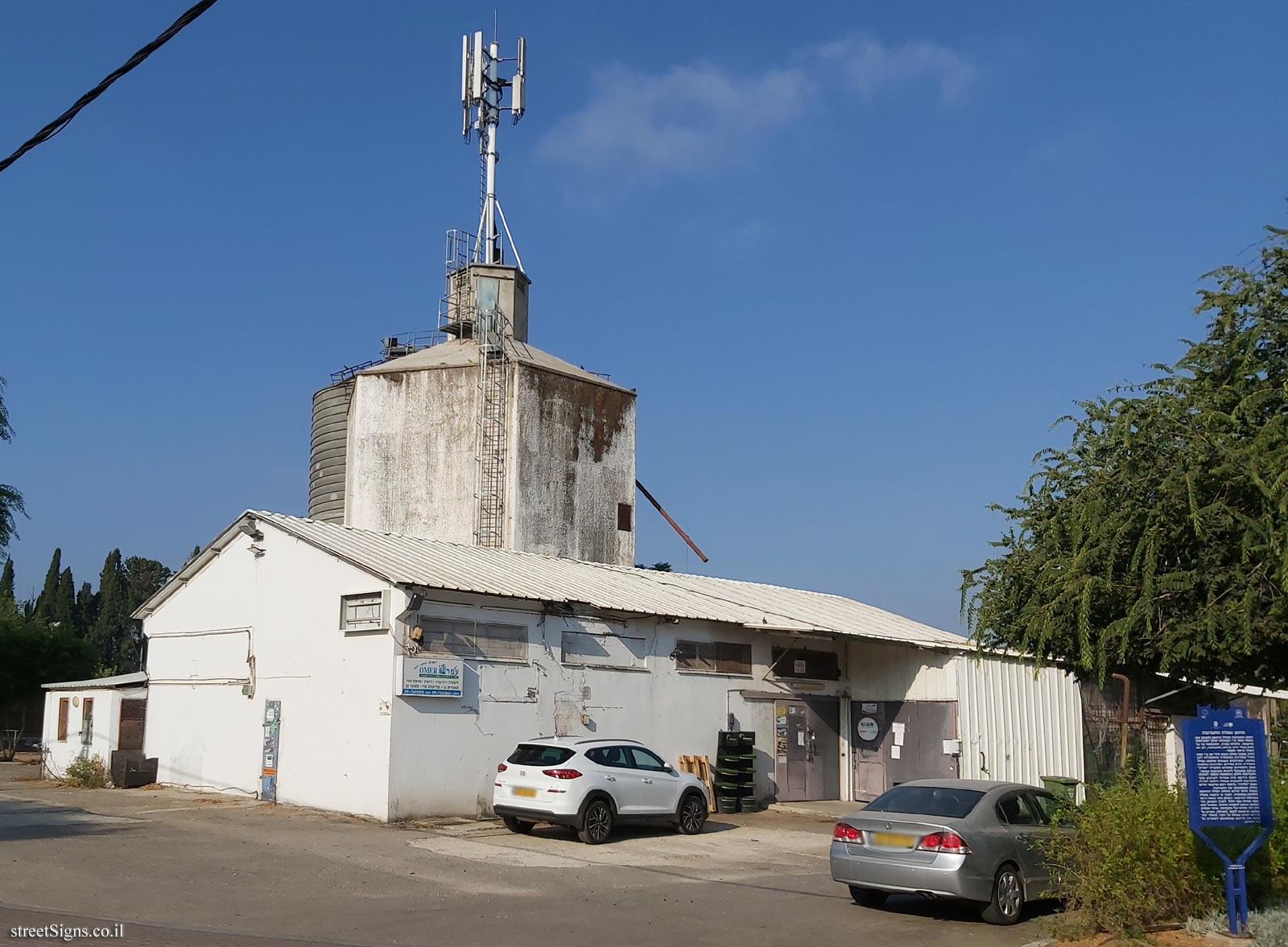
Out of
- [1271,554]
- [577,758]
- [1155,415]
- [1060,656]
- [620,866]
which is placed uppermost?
[1155,415]

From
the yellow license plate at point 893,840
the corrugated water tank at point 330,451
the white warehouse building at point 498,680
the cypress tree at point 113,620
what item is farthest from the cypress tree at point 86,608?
the yellow license plate at point 893,840

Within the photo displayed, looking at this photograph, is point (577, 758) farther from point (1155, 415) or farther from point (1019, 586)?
point (1155, 415)

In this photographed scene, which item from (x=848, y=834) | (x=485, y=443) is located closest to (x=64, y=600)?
(x=485, y=443)

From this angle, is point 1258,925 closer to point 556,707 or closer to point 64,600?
point 556,707

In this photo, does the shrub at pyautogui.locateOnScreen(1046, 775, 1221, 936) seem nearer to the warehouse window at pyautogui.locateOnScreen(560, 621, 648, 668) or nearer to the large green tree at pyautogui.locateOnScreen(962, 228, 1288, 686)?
the large green tree at pyautogui.locateOnScreen(962, 228, 1288, 686)

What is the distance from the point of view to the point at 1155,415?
12.4 meters

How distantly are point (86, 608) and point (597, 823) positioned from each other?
95.5m

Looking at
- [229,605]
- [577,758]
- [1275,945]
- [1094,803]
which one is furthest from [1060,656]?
[229,605]

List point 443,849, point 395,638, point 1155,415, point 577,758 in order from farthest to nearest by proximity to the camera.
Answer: point 395,638 < point 577,758 < point 443,849 < point 1155,415

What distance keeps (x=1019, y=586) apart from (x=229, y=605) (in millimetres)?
17929

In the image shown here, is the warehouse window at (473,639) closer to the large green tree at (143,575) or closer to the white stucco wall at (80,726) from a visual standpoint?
the white stucco wall at (80,726)

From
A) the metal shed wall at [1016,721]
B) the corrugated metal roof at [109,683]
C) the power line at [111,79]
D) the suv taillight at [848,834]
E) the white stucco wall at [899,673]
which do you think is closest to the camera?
the power line at [111,79]

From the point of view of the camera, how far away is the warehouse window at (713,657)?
1043 inches

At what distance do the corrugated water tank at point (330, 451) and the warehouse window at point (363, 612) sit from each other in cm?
1552
